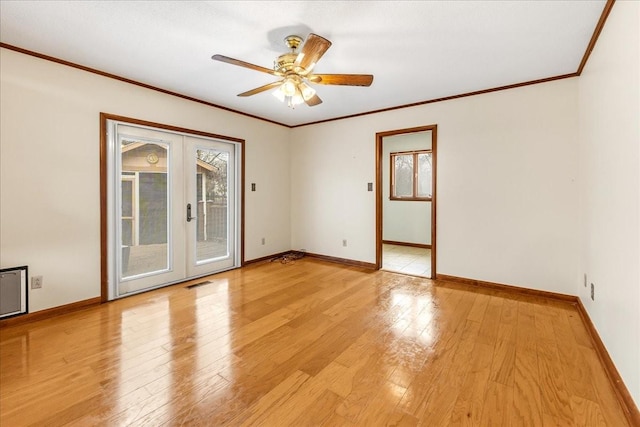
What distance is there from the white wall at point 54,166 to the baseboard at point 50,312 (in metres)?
0.05

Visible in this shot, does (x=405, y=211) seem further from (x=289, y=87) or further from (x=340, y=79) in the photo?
(x=289, y=87)

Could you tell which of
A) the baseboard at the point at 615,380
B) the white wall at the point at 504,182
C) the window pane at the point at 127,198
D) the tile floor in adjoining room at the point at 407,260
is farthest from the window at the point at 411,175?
the window pane at the point at 127,198

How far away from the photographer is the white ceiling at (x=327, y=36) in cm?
211

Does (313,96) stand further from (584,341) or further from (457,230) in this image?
(584,341)

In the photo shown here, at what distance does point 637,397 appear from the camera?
1.54 metres

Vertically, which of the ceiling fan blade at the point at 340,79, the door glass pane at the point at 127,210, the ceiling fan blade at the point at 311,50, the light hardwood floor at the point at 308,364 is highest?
the ceiling fan blade at the point at 311,50

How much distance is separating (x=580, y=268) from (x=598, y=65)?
6.69 feet

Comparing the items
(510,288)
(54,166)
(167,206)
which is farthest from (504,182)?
(54,166)

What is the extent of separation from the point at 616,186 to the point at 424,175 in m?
4.63

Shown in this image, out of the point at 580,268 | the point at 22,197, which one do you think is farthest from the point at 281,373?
the point at 580,268

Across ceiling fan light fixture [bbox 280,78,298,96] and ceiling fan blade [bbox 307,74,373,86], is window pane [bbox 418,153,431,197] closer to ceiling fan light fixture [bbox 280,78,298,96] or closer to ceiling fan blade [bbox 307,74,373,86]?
ceiling fan blade [bbox 307,74,373,86]

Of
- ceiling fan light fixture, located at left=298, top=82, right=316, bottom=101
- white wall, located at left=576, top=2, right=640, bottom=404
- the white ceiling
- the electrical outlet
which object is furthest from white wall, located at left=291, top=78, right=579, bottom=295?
the electrical outlet

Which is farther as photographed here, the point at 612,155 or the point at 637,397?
the point at 612,155

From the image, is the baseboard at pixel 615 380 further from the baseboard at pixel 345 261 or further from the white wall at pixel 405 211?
the white wall at pixel 405 211
